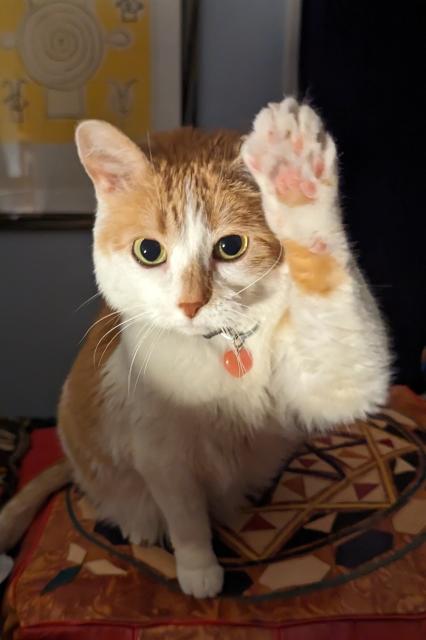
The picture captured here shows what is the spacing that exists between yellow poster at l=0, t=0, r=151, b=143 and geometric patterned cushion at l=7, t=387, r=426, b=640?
914 mm

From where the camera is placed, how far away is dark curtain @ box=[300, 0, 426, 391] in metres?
1.28

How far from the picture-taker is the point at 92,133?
0.78 m

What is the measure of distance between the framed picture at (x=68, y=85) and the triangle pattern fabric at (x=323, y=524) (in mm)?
950

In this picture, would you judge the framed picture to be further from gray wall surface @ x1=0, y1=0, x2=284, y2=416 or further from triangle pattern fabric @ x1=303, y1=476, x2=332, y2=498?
triangle pattern fabric @ x1=303, y1=476, x2=332, y2=498

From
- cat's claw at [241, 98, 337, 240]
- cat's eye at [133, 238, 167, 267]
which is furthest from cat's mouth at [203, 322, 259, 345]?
cat's claw at [241, 98, 337, 240]

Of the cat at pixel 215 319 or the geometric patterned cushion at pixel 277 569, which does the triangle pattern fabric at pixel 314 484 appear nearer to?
the geometric patterned cushion at pixel 277 569

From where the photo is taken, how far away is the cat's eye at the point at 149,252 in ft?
2.53

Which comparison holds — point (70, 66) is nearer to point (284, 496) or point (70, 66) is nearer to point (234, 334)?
point (234, 334)

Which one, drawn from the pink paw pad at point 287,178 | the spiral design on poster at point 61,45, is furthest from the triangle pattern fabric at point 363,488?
the spiral design on poster at point 61,45

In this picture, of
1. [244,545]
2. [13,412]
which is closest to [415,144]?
[244,545]

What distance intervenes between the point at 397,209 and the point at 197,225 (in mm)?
799

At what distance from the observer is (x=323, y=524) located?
39.2 inches

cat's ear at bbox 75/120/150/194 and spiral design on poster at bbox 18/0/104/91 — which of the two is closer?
cat's ear at bbox 75/120/150/194

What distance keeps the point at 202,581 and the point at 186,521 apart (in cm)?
9
